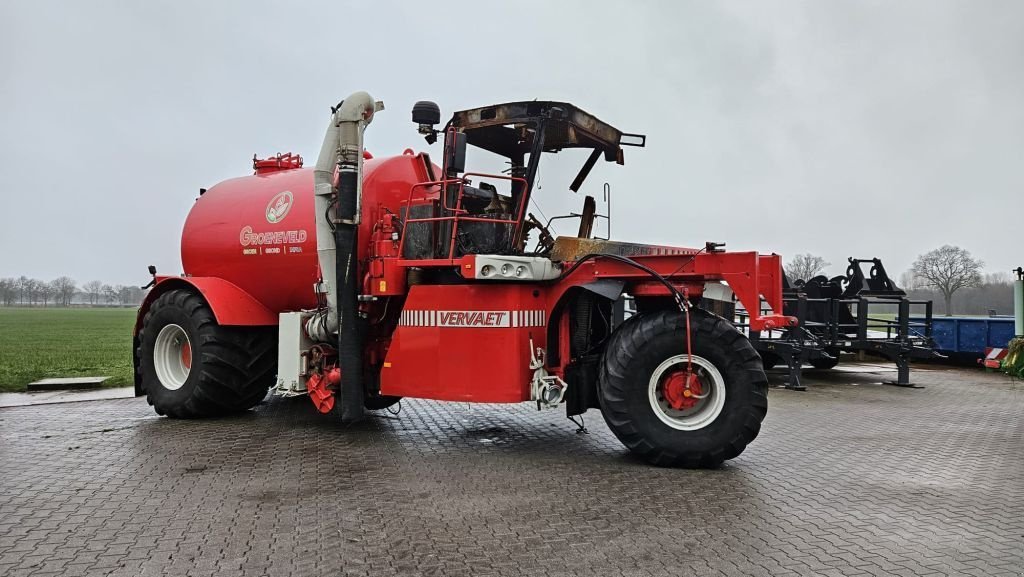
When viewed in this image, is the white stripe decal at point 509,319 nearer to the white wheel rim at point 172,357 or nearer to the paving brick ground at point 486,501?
the paving brick ground at point 486,501

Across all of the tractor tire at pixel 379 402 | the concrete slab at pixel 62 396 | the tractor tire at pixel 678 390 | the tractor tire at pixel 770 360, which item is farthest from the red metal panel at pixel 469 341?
the tractor tire at pixel 770 360

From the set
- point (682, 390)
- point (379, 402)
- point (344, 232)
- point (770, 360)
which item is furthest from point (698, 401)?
point (770, 360)

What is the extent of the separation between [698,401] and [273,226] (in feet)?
17.8

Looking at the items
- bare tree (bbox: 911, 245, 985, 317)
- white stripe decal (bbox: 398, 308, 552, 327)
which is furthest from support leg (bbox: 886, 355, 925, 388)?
bare tree (bbox: 911, 245, 985, 317)

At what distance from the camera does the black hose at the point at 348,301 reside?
280 inches

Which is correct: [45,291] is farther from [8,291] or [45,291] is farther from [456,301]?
[456,301]

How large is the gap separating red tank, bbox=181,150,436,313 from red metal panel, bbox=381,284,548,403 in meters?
1.30

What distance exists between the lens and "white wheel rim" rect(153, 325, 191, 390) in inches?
336

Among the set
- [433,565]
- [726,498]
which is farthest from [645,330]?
[433,565]

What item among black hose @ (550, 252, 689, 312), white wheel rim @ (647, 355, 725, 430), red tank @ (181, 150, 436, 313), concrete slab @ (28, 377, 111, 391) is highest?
red tank @ (181, 150, 436, 313)

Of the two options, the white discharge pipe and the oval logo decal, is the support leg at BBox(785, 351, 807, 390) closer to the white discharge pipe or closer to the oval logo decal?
the white discharge pipe

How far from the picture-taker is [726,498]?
5062 mm

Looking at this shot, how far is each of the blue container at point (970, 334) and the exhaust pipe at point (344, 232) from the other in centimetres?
1425

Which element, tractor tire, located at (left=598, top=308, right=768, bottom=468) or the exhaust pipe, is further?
the exhaust pipe
